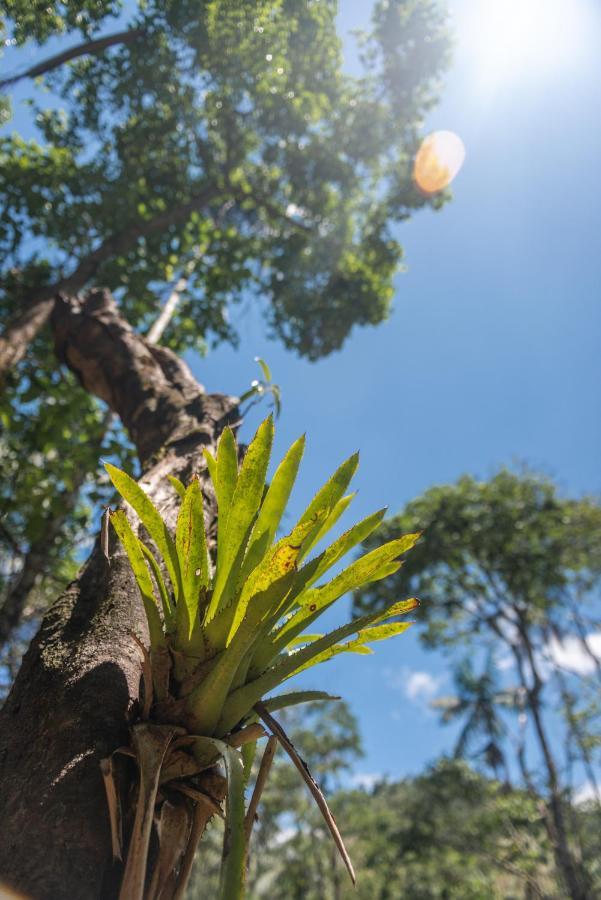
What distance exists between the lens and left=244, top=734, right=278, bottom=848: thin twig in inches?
31.0

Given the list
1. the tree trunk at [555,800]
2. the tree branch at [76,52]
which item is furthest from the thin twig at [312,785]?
the tree trunk at [555,800]

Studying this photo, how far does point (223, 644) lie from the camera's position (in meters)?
0.88

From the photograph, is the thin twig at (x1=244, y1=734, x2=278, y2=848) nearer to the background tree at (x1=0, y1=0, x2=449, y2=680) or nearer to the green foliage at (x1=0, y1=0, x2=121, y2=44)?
the background tree at (x1=0, y1=0, x2=449, y2=680)

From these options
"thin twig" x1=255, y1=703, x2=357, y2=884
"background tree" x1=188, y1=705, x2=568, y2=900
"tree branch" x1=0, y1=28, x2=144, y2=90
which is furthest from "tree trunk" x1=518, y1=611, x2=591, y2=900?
"tree branch" x1=0, y1=28, x2=144, y2=90

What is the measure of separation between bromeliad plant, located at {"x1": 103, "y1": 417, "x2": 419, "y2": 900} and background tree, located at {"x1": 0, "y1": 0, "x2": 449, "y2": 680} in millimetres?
2617

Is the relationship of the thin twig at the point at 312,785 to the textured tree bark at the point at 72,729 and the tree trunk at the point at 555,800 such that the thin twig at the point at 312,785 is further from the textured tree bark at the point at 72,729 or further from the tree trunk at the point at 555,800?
the tree trunk at the point at 555,800

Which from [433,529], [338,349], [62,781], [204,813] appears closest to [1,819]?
[62,781]

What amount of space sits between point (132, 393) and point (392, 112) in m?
8.46

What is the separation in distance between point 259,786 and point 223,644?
240 mm

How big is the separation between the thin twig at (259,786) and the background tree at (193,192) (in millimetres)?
2751

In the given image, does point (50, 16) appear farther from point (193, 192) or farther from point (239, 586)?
point (239, 586)

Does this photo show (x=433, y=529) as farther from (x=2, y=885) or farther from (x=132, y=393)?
(x=2, y=885)

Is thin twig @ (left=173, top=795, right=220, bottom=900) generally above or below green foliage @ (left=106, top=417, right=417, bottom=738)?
below

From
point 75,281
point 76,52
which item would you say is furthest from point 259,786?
point 76,52
